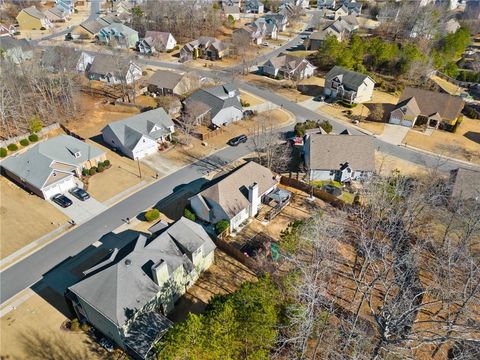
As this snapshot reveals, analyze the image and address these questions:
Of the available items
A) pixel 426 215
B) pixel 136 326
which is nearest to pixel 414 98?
pixel 426 215

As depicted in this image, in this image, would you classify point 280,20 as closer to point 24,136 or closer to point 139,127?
point 139,127

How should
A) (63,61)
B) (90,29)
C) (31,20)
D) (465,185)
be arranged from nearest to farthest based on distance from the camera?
(465,185) → (63,61) → (90,29) → (31,20)

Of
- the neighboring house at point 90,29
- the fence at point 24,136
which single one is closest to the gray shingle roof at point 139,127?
the fence at point 24,136

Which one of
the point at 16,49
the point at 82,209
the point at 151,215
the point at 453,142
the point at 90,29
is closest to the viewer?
the point at 151,215

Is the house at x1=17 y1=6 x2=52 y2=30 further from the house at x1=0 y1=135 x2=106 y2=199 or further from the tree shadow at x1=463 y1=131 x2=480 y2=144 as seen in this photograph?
the tree shadow at x1=463 y1=131 x2=480 y2=144

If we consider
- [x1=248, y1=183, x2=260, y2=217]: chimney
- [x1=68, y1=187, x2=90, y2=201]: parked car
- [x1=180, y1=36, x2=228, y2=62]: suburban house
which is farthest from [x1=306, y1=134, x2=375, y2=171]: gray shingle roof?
[x1=180, y1=36, x2=228, y2=62]: suburban house

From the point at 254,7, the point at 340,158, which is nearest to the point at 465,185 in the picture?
the point at 340,158
